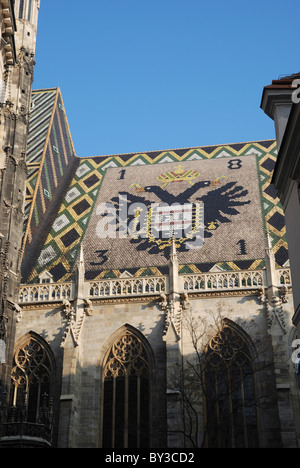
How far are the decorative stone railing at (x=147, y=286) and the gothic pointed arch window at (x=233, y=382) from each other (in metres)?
1.22

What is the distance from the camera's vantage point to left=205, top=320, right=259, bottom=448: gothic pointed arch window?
57.4ft

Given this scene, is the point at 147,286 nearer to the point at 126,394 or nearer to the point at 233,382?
the point at 126,394

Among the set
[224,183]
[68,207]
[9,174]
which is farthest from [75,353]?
[224,183]

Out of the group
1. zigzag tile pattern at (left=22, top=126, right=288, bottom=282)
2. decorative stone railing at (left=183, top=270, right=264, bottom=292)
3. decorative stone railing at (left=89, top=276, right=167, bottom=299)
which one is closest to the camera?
decorative stone railing at (left=183, top=270, right=264, bottom=292)

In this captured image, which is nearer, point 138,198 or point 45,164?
point 138,198

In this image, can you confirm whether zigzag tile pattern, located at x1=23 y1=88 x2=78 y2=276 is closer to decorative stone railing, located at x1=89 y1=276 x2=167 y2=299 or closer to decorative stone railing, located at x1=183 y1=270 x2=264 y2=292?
decorative stone railing, located at x1=89 y1=276 x2=167 y2=299

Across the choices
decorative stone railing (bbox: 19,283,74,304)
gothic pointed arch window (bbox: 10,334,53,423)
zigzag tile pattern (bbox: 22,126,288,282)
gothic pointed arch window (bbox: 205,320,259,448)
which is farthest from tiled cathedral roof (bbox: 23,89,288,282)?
gothic pointed arch window (bbox: 205,320,259,448)

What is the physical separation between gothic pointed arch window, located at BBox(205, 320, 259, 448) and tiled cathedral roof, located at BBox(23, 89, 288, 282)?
8.82 feet

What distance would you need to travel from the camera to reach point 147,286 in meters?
19.9

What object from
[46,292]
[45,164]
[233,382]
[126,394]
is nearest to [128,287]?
[46,292]

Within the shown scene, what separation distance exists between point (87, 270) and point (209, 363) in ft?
16.5

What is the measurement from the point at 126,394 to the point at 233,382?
286 cm

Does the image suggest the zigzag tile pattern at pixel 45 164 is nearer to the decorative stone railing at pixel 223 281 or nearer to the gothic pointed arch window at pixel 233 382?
the decorative stone railing at pixel 223 281

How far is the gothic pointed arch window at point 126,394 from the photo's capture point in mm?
17938
